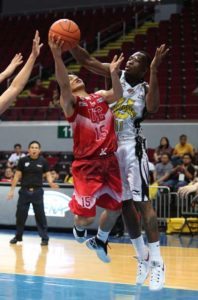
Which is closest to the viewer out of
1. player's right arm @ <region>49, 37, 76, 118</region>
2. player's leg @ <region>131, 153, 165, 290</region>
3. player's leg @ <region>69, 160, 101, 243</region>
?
player's right arm @ <region>49, 37, 76, 118</region>

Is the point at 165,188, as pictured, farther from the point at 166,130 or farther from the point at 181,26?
the point at 181,26

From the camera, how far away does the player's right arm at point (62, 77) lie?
6.46 m

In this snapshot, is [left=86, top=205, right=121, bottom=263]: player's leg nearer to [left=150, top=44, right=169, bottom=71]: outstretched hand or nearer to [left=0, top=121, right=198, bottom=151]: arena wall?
[left=150, top=44, right=169, bottom=71]: outstretched hand

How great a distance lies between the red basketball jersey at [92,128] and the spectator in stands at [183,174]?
8.85 m

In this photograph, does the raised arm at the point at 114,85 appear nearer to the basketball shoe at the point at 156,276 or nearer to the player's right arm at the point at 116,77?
the player's right arm at the point at 116,77

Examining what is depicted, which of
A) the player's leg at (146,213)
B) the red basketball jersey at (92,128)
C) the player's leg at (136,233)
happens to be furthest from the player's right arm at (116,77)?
the player's leg at (136,233)

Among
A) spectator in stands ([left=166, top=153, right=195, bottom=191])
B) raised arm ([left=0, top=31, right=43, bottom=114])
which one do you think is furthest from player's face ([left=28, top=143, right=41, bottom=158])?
raised arm ([left=0, top=31, right=43, bottom=114])

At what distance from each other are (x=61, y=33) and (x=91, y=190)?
1660 mm

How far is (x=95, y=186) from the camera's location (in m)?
6.85

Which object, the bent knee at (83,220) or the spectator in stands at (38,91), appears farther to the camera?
the spectator in stands at (38,91)

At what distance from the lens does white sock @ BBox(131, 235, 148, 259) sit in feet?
24.4

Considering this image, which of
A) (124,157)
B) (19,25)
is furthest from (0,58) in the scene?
(124,157)

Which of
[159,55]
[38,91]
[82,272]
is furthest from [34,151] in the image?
[38,91]

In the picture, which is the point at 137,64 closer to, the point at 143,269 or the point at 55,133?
the point at 143,269
